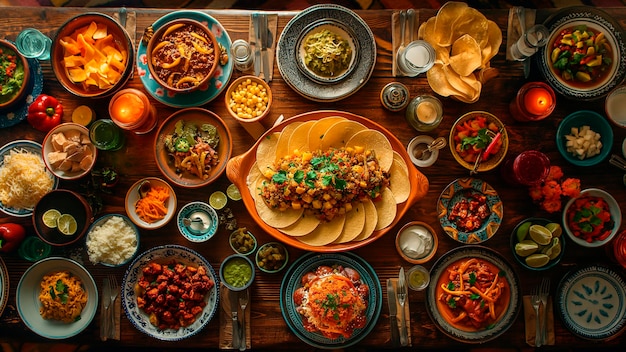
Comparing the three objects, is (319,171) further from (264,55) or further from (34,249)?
(34,249)

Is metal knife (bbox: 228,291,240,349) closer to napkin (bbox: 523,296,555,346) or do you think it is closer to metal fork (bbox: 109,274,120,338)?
metal fork (bbox: 109,274,120,338)

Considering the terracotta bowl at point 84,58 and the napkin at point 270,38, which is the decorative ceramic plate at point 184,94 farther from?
the napkin at point 270,38

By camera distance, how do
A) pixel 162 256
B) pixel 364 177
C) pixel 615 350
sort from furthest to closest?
pixel 615 350
pixel 162 256
pixel 364 177

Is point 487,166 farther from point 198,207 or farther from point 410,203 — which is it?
Result: point 198,207

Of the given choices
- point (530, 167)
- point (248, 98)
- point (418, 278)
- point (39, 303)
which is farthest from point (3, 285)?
point (530, 167)

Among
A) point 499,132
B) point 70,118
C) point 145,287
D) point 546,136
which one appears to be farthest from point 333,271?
point 70,118

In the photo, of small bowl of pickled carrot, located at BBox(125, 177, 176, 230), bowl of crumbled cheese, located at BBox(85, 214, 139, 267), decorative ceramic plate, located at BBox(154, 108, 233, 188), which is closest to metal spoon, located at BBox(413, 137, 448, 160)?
decorative ceramic plate, located at BBox(154, 108, 233, 188)

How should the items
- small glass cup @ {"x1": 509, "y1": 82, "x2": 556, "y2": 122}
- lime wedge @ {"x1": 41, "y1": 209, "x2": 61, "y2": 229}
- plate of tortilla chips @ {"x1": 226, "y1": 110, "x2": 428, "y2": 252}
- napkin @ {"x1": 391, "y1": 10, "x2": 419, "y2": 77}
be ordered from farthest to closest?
napkin @ {"x1": 391, "y1": 10, "x2": 419, "y2": 77} → small glass cup @ {"x1": 509, "y1": 82, "x2": 556, "y2": 122} → lime wedge @ {"x1": 41, "y1": 209, "x2": 61, "y2": 229} → plate of tortilla chips @ {"x1": 226, "y1": 110, "x2": 428, "y2": 252}
